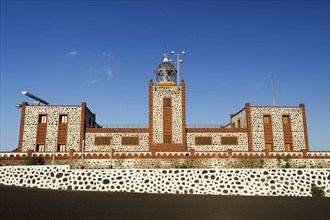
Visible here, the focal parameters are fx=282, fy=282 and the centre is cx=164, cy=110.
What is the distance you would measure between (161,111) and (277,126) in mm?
11254

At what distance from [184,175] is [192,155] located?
362 inches

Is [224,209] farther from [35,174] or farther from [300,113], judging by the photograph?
[300,113]

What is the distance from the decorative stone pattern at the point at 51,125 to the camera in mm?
25656

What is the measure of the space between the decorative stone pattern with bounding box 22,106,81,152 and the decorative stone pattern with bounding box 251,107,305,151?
1673 centimetres

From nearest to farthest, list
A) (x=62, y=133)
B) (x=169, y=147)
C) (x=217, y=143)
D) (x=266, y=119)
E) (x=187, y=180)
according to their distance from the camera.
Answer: (x=187, y=180), (x=169, y=147), (x=62, y=133), (x=217, y=143), (x=266, y=119)

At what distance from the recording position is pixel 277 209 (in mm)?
8922

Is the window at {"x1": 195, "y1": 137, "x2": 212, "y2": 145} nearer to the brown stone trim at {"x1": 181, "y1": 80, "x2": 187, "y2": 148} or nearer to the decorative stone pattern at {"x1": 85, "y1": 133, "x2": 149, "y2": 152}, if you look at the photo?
the brown stone trim at {"x1": 181, "y1": 80, "x2": 187, "y2": 148}

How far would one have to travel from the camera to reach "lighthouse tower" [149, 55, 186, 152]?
2580cm

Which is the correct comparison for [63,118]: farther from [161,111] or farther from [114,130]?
[161,111]

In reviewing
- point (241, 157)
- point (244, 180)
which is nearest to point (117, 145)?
point (241, 157)

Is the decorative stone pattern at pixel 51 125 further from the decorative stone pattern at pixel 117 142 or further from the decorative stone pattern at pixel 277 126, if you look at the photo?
the decorative stone pattern at pixel 277 126

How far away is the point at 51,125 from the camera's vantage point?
26266 mm

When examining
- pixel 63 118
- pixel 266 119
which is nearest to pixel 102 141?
pixel 63 118


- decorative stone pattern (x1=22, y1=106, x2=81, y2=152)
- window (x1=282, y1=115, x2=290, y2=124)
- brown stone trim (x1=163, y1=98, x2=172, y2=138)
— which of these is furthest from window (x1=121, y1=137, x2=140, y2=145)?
window (x1=282, y1=115, x2=290, y2=124)
